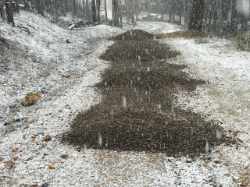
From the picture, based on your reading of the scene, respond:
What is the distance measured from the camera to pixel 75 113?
425 inches

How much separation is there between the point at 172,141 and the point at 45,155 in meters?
3.05

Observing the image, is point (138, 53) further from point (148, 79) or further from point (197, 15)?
point (197, 15)

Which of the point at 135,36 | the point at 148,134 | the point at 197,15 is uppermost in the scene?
the point at 197,15

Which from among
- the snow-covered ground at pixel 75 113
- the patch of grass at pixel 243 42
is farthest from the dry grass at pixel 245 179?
the patch of grass at pixel 243 42

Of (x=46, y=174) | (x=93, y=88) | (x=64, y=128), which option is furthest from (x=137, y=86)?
(x=46, y=174)

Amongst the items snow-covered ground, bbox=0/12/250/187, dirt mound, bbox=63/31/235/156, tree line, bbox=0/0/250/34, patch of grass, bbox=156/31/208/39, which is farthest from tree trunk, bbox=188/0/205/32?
dirt mound, bbox=63/31/235/156

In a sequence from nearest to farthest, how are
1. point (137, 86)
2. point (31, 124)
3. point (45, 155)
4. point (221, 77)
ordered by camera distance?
point (45, 155), point (31, 124), point (137, 86), point (221, 77)

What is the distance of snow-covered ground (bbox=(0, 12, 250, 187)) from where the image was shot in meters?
7.44

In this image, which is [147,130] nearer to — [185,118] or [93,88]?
[185,118]

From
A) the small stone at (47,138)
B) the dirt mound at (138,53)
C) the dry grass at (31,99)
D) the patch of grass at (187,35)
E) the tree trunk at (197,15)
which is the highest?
the tree trunk at (197,15)

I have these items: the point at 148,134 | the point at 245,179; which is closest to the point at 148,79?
the point at 148,134

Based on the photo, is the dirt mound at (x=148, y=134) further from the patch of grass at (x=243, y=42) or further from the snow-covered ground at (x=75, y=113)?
the patch of grass at (x=243, y=42)

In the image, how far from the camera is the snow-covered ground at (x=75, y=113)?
7.44 m

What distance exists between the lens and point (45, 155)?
331 inches
